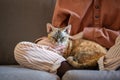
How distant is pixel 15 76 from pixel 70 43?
0.57 metres

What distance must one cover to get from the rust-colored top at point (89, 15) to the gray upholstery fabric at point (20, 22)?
0.35ft

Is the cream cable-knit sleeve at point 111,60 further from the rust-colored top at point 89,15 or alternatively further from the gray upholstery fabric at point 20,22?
the gray upholstery fabric at point 20,22

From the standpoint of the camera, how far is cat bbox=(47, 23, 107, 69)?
4.42ft

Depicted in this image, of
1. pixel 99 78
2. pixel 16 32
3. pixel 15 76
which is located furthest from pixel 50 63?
pixel 16 32

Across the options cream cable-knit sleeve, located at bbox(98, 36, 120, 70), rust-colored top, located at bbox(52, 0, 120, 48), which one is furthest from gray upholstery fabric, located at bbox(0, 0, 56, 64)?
cream cable-knit sleeve, located at bbox(98, 36, 120, 70)

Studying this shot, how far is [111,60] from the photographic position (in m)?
1.24

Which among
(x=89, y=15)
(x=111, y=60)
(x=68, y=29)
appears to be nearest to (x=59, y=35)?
(x=68, y=29)

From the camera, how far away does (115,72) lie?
3.68ft

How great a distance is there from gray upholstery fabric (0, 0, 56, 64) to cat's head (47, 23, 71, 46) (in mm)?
123

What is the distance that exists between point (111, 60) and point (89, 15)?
1.75 feet

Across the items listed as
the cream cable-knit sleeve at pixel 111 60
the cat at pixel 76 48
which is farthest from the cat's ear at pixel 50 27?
the cream cable-knit sleeve at pixel 111 60

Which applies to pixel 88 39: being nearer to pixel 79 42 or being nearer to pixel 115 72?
pixel 79 42

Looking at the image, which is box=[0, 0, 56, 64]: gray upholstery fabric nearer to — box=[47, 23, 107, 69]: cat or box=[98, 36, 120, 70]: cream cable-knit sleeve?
box=[47, 23, 107, 69]: cat

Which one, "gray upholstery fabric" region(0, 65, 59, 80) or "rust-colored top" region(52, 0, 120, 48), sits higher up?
"rust-colored top" region(52, 0, 120, 48)
